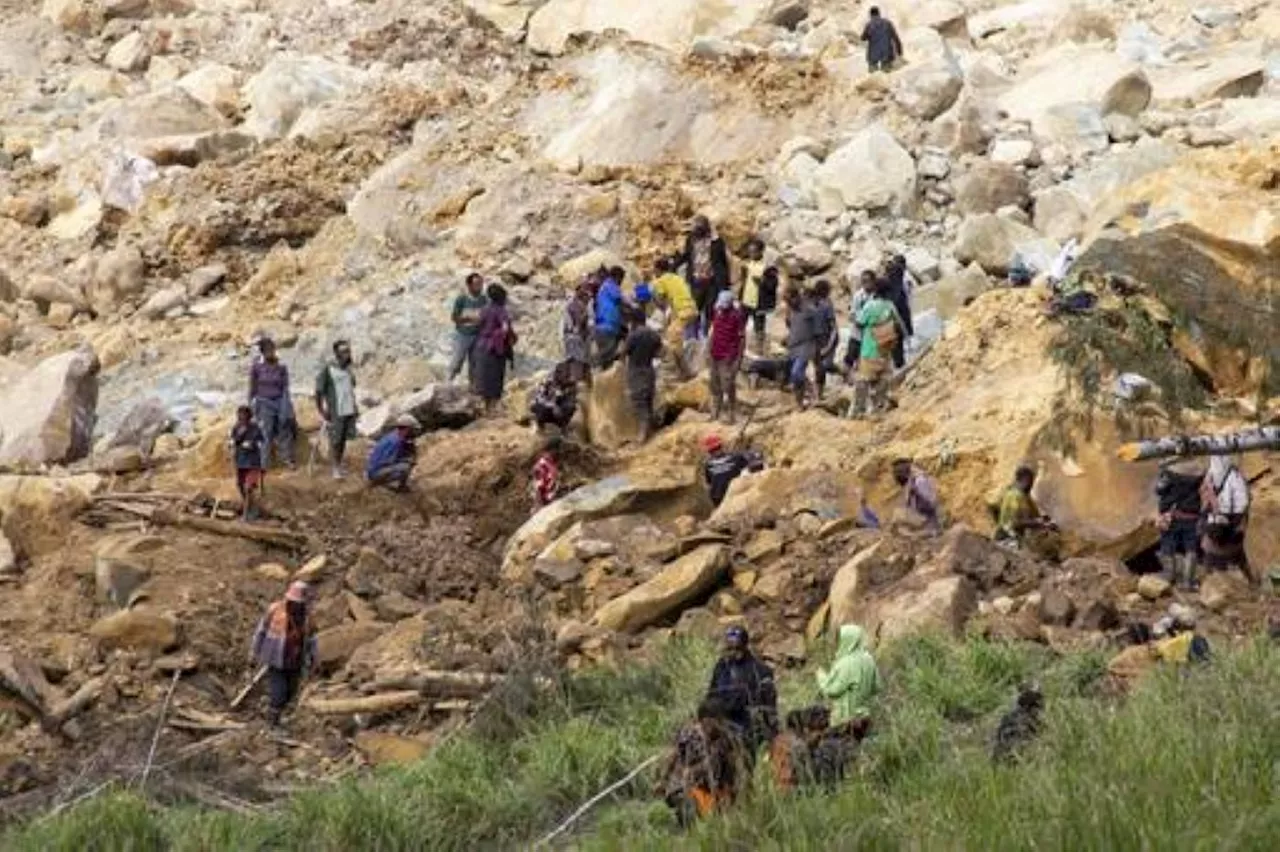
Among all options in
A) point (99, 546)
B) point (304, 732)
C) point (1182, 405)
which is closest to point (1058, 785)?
point (1182, 405)

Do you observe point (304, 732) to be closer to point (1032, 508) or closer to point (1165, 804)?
point (1032, 508)

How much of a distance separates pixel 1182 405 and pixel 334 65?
55.4 feet

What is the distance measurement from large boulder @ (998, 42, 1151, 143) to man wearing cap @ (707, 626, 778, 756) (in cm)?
1275

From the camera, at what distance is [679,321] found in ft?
57.4

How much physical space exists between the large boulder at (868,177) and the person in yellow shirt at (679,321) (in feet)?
9.08

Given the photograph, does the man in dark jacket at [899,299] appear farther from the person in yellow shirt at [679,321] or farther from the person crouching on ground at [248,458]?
the person crouching on ground at [248,458]

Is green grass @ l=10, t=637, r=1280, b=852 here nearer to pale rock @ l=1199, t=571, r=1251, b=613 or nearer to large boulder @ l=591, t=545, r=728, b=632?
large boulder @ l=591, t=545, r=728, b=632

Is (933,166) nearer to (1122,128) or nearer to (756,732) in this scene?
(1122,128)

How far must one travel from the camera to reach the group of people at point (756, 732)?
7758 millimetres

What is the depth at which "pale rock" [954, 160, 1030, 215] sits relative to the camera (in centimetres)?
1947

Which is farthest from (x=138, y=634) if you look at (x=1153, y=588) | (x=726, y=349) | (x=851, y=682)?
(x=1153, y=588)


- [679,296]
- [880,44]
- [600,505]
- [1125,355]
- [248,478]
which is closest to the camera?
[1125,355]

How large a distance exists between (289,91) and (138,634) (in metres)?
13.1

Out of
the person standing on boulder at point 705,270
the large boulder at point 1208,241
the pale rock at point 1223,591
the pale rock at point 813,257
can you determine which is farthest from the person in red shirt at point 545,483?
the pale rock at point 1223,591
